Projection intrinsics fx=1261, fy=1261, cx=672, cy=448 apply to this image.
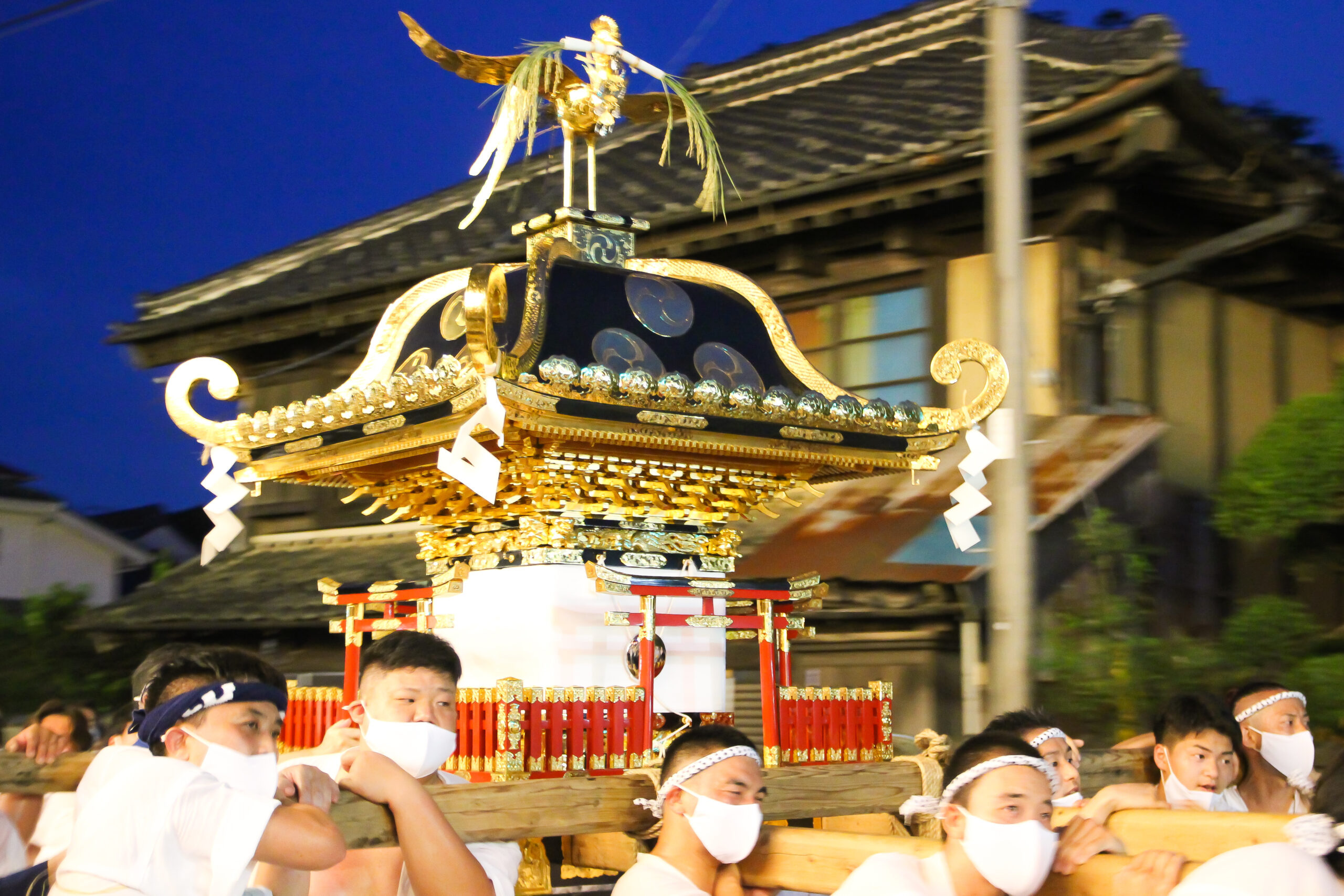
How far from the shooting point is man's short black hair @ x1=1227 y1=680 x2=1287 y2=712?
430 centimetres

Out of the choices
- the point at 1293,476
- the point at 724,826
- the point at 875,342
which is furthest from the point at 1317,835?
the point at 875,342

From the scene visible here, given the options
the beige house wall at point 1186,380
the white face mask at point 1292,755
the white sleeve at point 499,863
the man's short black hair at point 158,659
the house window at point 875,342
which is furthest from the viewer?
the house window at point 875,342

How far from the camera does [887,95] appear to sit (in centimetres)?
961

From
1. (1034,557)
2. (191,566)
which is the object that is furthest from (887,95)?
(191,566)

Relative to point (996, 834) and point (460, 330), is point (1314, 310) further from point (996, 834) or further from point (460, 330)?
point (996, 834)

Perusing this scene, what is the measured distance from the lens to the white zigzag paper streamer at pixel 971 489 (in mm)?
4824

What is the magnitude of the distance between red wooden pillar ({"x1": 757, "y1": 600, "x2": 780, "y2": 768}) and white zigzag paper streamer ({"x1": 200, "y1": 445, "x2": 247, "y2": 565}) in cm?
211

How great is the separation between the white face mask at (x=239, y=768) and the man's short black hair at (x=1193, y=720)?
2.68 m

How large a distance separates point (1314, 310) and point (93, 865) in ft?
30.4

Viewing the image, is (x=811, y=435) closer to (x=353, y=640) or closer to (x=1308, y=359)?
(x=353, y=640)

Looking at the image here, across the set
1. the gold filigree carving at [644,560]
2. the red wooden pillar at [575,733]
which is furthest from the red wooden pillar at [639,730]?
the gold filigree carving at [644,560]

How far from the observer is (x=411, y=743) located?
299 cm

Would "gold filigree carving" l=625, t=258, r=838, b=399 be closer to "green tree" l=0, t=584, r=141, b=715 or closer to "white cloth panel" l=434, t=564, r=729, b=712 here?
"white cloth panel" l=434, t=564, r=729, b=712

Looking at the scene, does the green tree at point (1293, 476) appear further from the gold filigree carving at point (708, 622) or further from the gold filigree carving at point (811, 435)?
the gold filigree carving at point (708, 622)
